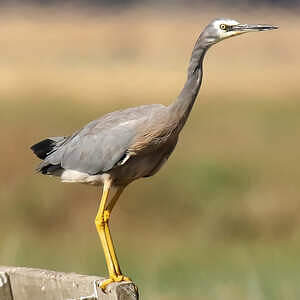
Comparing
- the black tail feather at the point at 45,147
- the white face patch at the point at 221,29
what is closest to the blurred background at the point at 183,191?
the black tail feather at the point at 45,147

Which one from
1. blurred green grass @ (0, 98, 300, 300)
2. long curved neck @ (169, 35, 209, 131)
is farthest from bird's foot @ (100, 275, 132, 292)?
blurred green grass @ (0, 98, 300, 300)

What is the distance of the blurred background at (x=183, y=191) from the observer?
961 cm

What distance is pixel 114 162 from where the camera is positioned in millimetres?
6297

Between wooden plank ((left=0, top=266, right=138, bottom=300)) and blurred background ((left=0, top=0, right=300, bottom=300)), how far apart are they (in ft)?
7.88

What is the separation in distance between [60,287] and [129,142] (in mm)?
784

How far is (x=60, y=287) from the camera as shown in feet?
19.1

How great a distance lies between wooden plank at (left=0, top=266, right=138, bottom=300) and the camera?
5629 millimetres

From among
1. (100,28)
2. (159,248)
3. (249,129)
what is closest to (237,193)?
(159,248)

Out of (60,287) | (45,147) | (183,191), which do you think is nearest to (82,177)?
(45,147)

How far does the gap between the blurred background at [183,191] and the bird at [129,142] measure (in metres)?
2.01

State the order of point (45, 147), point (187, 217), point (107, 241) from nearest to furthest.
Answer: point (107, 241)
point (45, 147)
point (187, 217)

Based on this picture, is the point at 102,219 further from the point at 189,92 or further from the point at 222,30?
the point at 222,30

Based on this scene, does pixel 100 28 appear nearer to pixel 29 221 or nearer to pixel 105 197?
pixel 29 221

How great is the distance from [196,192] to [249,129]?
252 centimetres
